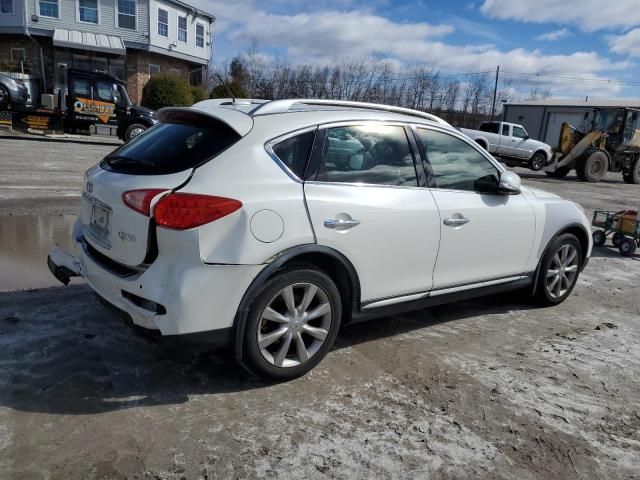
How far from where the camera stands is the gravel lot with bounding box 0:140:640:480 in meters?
2.62

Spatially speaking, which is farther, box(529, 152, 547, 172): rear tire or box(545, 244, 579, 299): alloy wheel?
box(529, 152, 547, 172): rear tire

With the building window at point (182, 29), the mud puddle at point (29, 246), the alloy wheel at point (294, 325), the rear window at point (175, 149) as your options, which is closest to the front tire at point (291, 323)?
the alloy wheel at point (294, 325)

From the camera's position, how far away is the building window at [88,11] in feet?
97.7

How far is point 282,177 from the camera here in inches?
124

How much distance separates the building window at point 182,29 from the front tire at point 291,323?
1373 inches

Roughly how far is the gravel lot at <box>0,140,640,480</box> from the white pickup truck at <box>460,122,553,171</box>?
17.5m

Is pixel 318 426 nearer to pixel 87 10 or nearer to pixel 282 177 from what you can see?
pixel 282 177

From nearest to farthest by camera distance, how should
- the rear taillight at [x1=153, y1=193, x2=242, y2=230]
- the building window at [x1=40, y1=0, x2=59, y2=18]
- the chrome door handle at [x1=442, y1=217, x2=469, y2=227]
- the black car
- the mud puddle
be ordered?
the rear taillight at [x1=153, y1=193, x2=242, y2=230] → the chrome door handle at [x1=442, y1=217, x2=469, y2=227] → the mud puddle → the black car → the building window at [x1=40, y1=0, x2=59, y2=18]

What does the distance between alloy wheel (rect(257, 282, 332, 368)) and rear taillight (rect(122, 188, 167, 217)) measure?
0.89 m

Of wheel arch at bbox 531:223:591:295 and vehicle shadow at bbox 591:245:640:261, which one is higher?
wheel arch at bbox 531:223:591:295

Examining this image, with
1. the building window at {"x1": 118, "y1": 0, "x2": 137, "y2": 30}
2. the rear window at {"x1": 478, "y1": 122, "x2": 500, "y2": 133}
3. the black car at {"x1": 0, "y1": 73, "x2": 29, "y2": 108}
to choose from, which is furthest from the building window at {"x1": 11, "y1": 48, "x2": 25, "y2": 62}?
the rear window at {"x1": 478, "y1": 122, "x2": 500, "y2": 133}

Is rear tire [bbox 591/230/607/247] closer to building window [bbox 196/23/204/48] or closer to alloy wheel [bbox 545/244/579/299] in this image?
alloy wheel [bbox 545/244/579/299]

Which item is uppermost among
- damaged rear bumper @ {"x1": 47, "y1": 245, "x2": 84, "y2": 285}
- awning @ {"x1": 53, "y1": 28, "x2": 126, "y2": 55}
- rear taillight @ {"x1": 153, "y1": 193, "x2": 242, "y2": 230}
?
awning @ {"x1": 53, "y1": 28, "x2": 126, "y2": 55}

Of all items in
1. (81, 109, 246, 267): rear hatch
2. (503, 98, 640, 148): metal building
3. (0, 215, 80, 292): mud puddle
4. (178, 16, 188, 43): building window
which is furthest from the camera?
(503, 98, 640, 148): metal building
